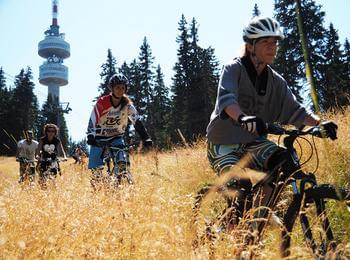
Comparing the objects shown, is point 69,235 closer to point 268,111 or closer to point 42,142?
point 268,111

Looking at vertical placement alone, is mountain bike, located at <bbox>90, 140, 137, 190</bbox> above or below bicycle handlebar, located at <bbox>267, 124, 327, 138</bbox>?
below

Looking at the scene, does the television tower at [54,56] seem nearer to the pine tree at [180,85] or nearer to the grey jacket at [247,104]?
the pine tree at [180,85]

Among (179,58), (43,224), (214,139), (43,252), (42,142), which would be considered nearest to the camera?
(43,252)

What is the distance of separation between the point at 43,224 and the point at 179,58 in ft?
161

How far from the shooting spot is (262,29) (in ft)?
11.7

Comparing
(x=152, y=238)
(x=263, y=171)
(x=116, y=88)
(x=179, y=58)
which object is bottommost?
(x=152, y=238)

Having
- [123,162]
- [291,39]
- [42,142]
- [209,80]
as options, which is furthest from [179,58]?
[123,162]

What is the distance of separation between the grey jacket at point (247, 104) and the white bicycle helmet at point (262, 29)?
0.26 meters

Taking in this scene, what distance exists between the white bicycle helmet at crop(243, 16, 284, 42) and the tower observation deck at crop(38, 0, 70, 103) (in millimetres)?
157275

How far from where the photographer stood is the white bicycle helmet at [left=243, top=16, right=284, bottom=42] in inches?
140

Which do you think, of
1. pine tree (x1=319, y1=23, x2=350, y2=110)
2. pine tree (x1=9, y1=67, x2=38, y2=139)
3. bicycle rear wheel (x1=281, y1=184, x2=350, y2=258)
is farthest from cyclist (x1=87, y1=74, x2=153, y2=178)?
pine tree (x1=9, y1=67, x2=38, y2=139)

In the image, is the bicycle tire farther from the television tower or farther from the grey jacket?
the television tower

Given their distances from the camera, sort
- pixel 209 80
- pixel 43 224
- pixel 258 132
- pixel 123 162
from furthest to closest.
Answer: pixel 209 80, pixel 123 162, pixel 43 224, pixel 258 132

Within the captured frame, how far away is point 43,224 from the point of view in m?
2.97
